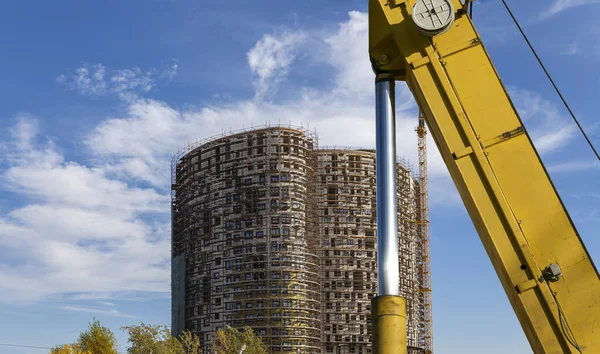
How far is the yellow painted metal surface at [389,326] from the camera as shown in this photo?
7398 mm

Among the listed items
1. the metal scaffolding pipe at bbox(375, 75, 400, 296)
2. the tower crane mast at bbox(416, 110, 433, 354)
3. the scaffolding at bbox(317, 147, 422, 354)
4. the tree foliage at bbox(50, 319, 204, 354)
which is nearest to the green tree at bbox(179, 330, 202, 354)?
the tree foliage at bbox(50, 319, 204, 354)

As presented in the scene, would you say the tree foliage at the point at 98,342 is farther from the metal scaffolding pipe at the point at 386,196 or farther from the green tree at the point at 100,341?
the metal scaffolding pipe at the point at 386,196

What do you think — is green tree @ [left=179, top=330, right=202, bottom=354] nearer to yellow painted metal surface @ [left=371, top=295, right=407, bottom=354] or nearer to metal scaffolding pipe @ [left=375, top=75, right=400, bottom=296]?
metal scaffolding pipe @ [left=375, top=75, right=400, bottom=296]

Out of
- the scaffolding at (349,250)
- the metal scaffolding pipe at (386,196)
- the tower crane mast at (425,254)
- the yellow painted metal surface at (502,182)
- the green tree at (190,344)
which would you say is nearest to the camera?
the yellow painted metal surface at (502,182)

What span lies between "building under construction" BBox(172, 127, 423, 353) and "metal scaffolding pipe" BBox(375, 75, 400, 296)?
73235 millimetres

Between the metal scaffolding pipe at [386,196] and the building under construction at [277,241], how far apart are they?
73235 millimetres

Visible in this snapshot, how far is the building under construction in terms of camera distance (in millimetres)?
81438

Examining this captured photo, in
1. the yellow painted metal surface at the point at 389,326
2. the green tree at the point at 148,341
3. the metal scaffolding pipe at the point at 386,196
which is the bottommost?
the yellow painted metal surface at the point at 389,326

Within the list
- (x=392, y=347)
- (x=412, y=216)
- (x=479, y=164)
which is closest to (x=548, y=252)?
(x=479, y=164)

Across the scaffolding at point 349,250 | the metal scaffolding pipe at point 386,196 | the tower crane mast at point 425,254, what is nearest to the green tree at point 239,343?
the scaffolding at point 349,250

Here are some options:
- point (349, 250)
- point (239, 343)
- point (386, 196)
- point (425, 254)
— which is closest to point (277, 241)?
point (349, 250)

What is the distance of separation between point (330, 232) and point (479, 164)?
84670 millimetres

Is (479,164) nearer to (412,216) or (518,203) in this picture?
(518,203)

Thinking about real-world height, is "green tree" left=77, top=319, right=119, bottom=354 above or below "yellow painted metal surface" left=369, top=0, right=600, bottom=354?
above
